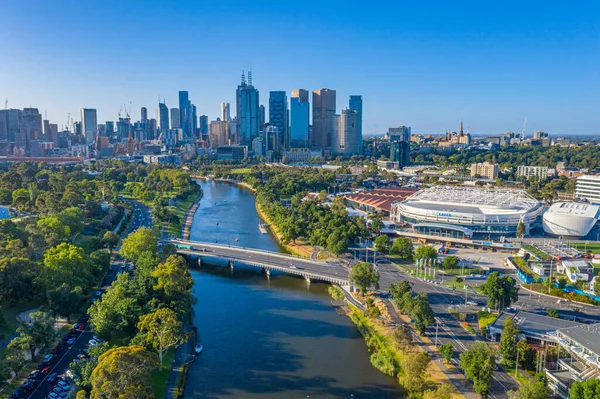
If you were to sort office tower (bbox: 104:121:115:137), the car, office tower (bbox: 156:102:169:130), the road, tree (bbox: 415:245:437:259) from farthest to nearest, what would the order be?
1. office tower (bbox: 156:102:169:130)
2. office tower (bbox: 104:121:115:137)
3. tree (bbox: 415:245:437:259)
4. the car
5. the road

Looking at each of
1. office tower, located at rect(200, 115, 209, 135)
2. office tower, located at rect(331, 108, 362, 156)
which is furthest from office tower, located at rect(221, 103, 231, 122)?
office tower, located at rect(331, 108, 362, 156)

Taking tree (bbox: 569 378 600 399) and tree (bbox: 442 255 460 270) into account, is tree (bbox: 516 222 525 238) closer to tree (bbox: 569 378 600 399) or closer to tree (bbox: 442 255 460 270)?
tree (bbox: 442 255 460 270)

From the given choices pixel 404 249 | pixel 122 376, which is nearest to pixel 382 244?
pixel 404 249

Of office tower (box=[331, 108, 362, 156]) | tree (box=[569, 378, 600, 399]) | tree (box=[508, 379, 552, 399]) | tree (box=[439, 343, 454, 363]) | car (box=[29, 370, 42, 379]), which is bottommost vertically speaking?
car (box=[29, 370, 42, 379])

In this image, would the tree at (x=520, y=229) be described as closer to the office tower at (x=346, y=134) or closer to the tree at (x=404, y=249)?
the tree at (x=404, y=249)

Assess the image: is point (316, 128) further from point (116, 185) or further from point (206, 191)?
point (116, 185)

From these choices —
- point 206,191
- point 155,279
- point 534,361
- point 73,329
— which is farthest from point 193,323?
point 206,191
